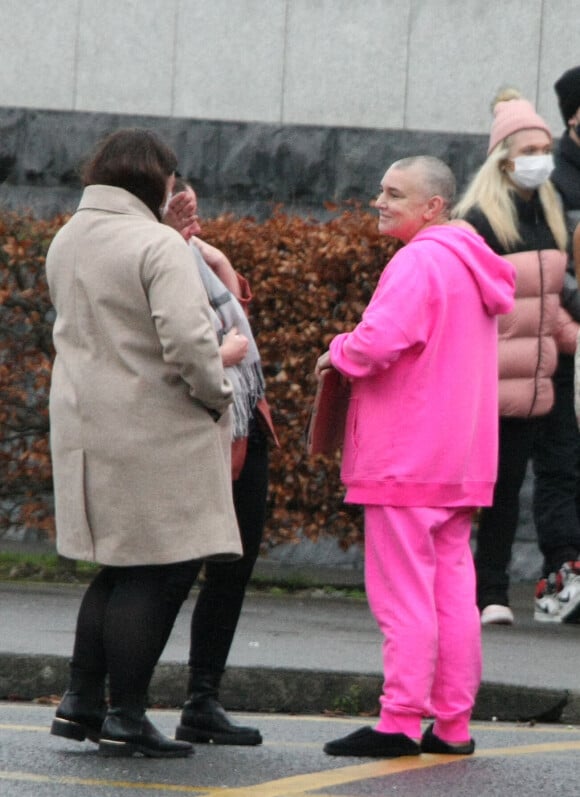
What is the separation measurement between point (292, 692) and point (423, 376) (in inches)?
60.7

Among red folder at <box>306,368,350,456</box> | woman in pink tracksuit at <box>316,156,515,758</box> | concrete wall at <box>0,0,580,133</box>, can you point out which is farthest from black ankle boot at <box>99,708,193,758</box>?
concrete wall at <box>0,0,580,133</box>

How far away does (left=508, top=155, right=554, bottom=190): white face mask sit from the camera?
7734mm

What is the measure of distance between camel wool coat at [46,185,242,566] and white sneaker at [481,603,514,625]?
3.01 meters

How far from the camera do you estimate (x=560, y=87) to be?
27.6ft

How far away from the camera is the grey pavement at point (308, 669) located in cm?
619

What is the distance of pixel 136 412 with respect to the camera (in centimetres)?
493

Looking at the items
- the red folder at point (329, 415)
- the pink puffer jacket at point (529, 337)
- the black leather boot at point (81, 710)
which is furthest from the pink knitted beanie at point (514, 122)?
the black leather boot at point (81, 710)

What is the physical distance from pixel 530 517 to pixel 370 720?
4060 millimetres

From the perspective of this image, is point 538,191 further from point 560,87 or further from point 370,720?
point 370,720

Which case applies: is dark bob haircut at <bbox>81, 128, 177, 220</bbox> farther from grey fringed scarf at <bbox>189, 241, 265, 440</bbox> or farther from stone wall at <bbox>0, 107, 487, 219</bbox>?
stone wall at <bbox>0, 107, 487, 219</bbox>

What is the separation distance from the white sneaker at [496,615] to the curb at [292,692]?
1.64 metres

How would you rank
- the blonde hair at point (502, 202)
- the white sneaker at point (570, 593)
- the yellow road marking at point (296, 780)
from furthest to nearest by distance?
the white sneaker at point (570, 593), the blonde hair at point (502, 202), the yellow road marking at point (296, 780)

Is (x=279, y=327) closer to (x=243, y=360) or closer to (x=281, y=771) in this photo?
(x=243, y=360)

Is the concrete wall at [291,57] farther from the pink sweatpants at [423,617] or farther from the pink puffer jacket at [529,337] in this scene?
the pink sweatpants at [423,617]
